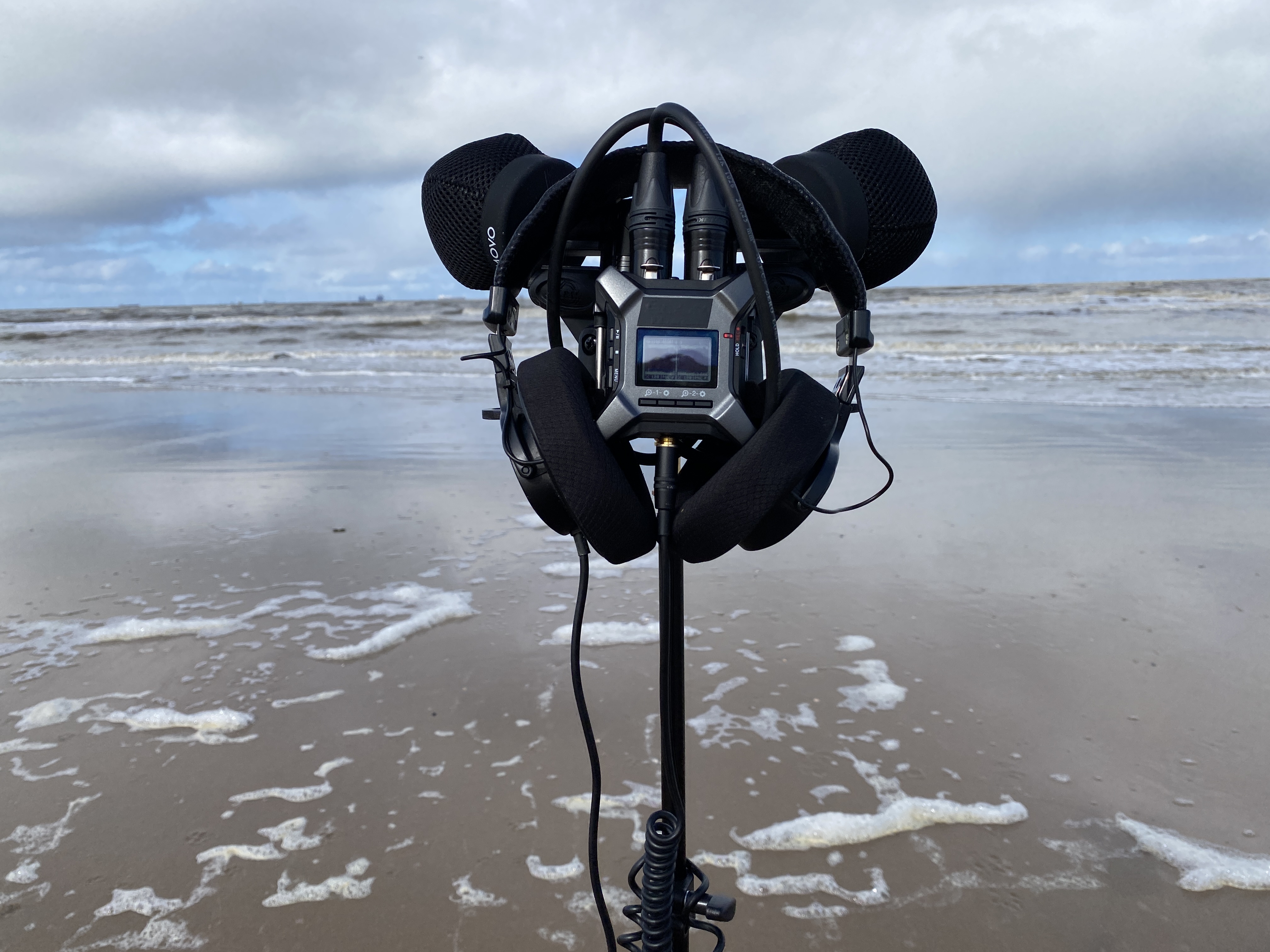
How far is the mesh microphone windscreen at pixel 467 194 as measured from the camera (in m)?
1.19

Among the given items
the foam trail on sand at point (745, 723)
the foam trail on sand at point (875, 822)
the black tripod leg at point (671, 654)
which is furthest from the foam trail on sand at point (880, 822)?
the black tripod leg at point (671, 654)

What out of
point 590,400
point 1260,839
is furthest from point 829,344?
point 590,400

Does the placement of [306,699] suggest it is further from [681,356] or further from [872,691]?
[681,356]

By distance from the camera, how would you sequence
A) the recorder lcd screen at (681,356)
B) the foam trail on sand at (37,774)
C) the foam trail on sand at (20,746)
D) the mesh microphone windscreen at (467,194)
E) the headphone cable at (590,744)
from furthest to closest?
the foam trail on sand at (20,746) < the foam trail on sand at (37,774) < the mesh microphone windscreen at (467,194) < the headphone cable at (590,744) < the recorder lcd screen at (681,356)

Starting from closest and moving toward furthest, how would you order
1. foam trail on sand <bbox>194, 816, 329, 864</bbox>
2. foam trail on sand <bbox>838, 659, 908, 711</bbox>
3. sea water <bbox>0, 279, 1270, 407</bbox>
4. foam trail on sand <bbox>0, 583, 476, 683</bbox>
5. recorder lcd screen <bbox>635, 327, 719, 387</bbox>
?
recorder lcd screen <bbox>635, 327, 719, 387</bbox>, foam trail on sand <bbox>194, 816, 329, 864</bbox>, foam trail on sand <bbox>838, 659, 908, 711</bbox>, foam trail on sand <bbox>0, 583, 476, 683</bbox>, sea water <bbox>0, 279, 1270, 407</bbox>

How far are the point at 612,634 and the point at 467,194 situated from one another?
1930 mm

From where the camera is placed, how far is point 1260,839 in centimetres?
181

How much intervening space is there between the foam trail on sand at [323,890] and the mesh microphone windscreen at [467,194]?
4.26ft

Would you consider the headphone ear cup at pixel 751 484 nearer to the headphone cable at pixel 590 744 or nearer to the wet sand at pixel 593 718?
the headphone cable at pixel 590 744

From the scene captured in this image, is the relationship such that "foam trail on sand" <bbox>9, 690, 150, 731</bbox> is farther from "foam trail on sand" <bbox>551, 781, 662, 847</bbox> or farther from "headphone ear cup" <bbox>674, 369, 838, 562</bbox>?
"headphone ear cup" <bbox>674, 369, 838, 562</bbox>

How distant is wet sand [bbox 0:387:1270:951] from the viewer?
1.68 metres

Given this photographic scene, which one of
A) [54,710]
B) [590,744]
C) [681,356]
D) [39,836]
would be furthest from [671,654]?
[54,710]

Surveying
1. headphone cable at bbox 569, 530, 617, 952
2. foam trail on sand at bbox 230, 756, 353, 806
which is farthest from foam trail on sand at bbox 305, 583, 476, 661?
headphone cable at bbox 569, 530, 617, 952

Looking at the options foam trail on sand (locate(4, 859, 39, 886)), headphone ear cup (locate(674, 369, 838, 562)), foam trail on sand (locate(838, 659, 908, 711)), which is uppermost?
headphone ear cup (locate(674, 369, 838, 562))
